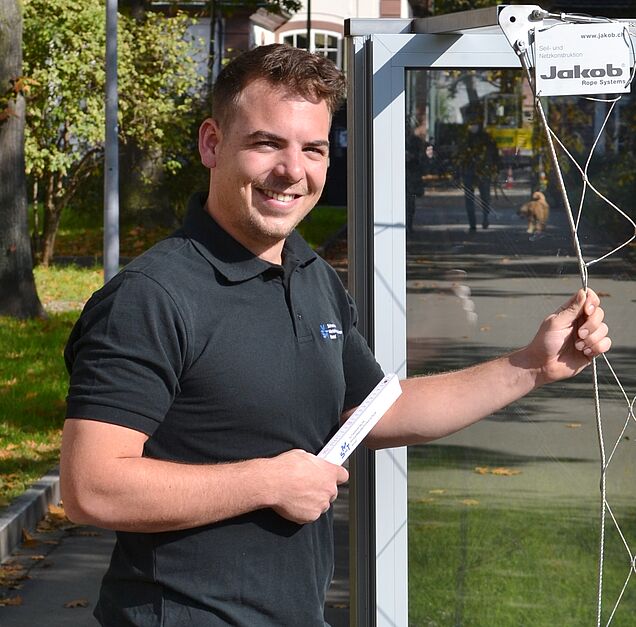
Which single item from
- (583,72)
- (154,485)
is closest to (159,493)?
(154,485)

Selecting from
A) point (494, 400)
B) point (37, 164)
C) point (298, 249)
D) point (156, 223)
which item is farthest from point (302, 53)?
point (156, 223)

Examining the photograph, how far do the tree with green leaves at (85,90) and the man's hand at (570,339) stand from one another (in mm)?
15474

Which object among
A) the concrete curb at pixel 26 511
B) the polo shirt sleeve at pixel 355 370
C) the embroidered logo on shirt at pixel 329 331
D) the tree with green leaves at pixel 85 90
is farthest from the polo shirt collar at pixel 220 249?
the tree with green leaves at pixel 85 90

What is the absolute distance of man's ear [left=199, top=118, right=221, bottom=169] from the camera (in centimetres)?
243

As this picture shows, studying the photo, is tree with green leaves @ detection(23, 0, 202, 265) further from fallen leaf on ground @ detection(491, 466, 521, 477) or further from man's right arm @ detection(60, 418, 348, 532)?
man's right arm @ detection(60, 418, 348, 532)

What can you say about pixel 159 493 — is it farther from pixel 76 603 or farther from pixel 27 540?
pixel 27 540

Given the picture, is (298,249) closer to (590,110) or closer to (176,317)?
(176,317)

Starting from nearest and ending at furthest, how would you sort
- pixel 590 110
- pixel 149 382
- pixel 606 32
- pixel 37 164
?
pixel 149 382
pixel 606 32
pixel 590 110
pixel 37 164

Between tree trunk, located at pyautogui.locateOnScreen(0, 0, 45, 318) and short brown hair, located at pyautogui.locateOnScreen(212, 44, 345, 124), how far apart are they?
11.4 meters

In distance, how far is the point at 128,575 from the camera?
2248 mm

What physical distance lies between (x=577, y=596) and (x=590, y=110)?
128 centimetres

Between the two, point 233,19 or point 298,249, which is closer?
point 298,249

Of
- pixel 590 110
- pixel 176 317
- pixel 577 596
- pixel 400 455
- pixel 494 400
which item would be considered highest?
pixel 590 110

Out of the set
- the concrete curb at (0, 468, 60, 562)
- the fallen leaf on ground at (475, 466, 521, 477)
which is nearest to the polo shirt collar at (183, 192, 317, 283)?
the fallen leaf on ground at (475, 466, 521, 477)
